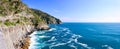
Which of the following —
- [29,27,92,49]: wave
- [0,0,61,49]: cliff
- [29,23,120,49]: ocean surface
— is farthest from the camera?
[29,27,92,49]: wave

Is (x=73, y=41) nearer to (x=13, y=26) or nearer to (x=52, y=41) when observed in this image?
(x=52, y=41)

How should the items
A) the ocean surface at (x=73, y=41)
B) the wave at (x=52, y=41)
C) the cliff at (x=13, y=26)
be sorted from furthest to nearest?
1. the wave at (x=52, y=41)
2. the ocean surface at (x=73, y=41)
3. the cliff at (x=13, y=26)

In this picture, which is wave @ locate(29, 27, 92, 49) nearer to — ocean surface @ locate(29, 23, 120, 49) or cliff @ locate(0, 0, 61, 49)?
ocean surface @ locate(29, 23, 120, 49)

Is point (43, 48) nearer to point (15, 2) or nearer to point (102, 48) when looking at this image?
point (102, 48)

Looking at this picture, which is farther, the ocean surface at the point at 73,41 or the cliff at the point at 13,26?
the ocean surface at the point at 73,41

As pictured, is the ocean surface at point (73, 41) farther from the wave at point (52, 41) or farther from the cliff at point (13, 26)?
the cliff at point (13, 26)

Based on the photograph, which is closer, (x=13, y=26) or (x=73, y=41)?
(x=13, y=26)

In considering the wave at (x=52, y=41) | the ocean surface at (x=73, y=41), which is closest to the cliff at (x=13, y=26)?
the wave at (x=52, y=41)


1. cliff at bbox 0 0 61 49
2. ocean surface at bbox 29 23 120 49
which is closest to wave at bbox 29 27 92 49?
ocean surface at bbox 29 23 120 49

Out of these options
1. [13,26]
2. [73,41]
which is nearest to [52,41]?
[73,41]

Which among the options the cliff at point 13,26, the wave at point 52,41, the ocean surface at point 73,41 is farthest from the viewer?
the wave at point 52,41

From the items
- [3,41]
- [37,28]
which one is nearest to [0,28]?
[3,41]

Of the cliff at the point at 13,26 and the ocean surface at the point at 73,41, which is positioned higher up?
the cliff at the point at 13,26
